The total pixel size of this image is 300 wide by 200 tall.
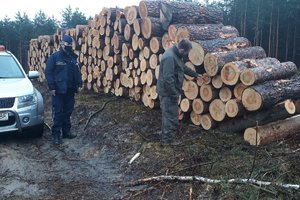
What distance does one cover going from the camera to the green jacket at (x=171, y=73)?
20.0ft

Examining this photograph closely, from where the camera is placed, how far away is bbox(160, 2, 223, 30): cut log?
7.98 meters

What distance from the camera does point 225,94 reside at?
6457 mm

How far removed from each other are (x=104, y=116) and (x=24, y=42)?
22908 millimetres

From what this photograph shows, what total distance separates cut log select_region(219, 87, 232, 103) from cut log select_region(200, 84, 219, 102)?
13 centimetres

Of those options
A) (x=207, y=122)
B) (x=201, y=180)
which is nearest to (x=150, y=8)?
(x=207, y=122)

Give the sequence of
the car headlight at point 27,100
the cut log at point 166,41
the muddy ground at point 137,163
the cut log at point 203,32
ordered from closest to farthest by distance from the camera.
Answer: the muddy ground at point 137,163 < the car headlight at point 27,100 < the cut log at point 203,32 < the cut log at point 166,41

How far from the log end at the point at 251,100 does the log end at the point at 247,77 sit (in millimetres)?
126

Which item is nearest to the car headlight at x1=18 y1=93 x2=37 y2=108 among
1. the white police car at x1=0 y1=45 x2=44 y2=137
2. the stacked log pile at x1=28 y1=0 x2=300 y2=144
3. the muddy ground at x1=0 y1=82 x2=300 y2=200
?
the white police car at x1=0 y1=45 x2=44 y2=137

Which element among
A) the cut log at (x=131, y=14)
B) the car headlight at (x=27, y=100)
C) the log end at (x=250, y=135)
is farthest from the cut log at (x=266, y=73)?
the car headlight at (x=27, y=100)

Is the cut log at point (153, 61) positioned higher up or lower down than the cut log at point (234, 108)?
higher up

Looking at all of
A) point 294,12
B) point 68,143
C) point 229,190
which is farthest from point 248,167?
point 294,12

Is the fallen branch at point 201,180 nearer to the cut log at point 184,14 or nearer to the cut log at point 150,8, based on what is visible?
the cut log at point 184,14

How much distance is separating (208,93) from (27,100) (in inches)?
140

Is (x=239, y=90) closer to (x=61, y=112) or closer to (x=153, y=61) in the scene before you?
(x=153, y=61)
